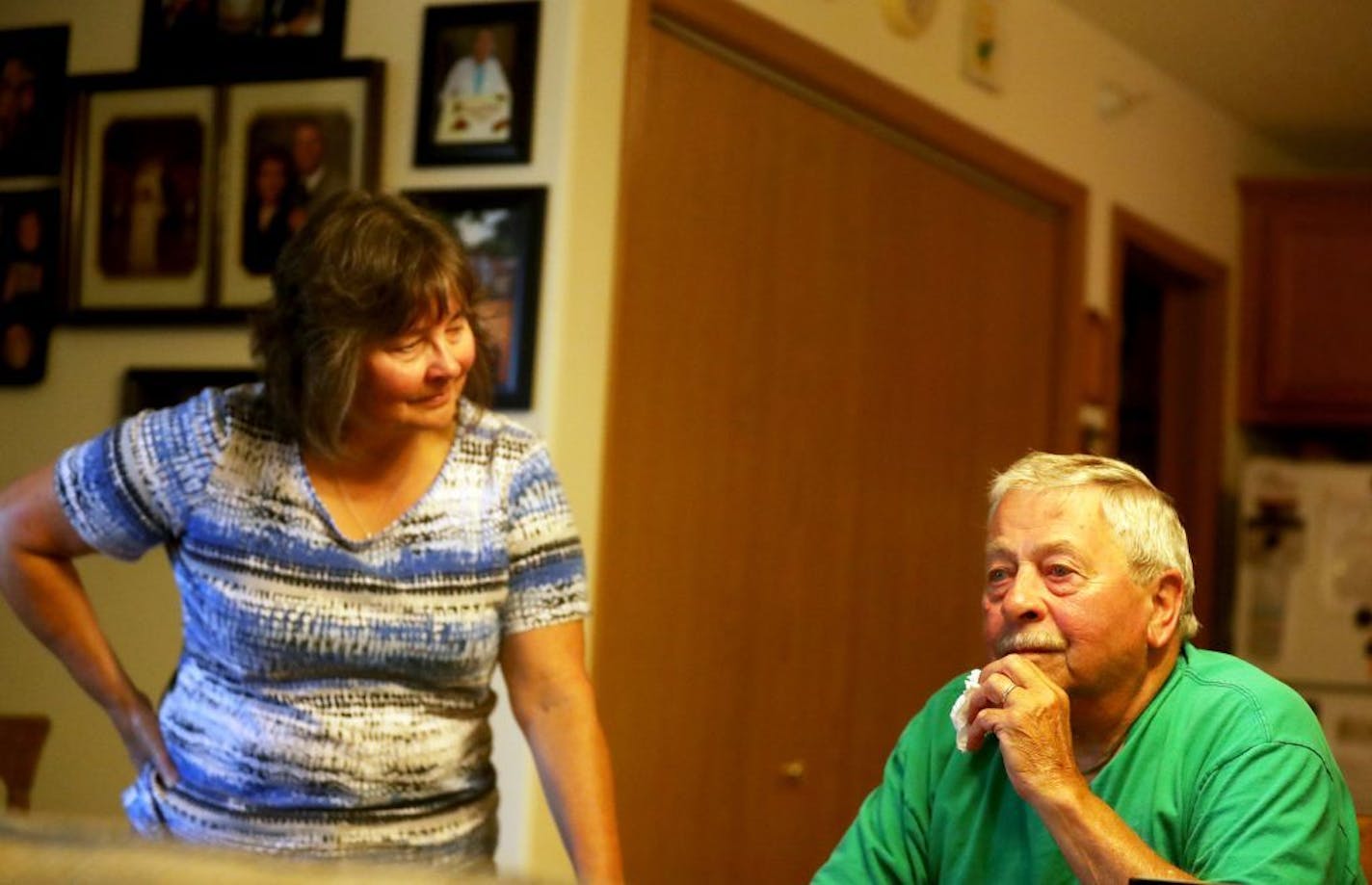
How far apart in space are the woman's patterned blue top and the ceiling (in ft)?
9.49

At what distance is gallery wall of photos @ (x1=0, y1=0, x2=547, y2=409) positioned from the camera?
2.61m

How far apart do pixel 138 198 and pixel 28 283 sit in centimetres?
24

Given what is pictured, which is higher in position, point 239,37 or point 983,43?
point 983,43

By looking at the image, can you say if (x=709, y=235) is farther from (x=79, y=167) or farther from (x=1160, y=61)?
(x=1160, y=61)

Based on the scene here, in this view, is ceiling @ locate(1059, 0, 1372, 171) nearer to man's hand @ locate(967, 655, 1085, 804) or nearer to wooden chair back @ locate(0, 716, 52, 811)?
wooden chair back @ locate(0, 716, 52, 811)

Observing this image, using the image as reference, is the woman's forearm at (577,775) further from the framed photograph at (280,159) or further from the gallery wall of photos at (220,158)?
the framed photograph at (280,159)

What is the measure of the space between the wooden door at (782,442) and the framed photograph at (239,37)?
1.60 feet

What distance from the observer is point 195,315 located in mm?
2744

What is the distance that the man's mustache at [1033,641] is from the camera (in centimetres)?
149

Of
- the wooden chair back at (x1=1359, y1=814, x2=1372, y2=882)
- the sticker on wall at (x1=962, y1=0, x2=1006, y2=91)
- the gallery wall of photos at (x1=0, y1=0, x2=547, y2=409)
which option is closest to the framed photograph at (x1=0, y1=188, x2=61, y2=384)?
the gallery wall of photos at (x1=0, y1=0, x2=547, y2=409)

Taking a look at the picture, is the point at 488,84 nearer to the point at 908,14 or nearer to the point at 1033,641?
A: the point at 908,14

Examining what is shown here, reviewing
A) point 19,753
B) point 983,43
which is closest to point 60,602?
point 19,753

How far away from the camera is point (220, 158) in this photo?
110 inches

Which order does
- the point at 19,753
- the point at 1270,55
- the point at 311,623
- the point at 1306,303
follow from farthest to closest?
the point at 1306,303, the point at 1270,55, the point at 19,753, the point at 311,623
